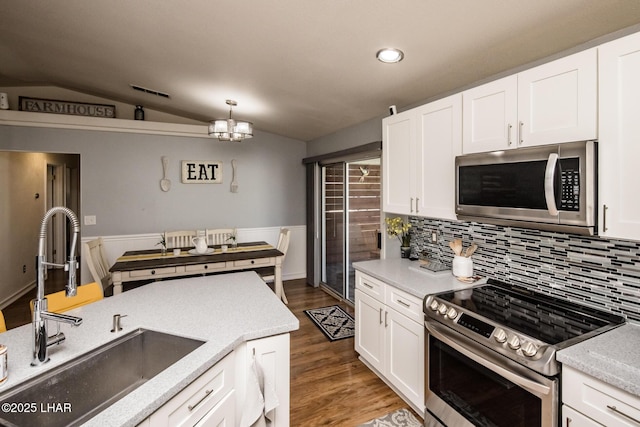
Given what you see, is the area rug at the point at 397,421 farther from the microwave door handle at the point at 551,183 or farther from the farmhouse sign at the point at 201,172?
the farmhouse sign at the point at 201,172

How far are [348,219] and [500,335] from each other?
2936mm

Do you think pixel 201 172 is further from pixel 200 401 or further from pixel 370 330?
pixel 200 401

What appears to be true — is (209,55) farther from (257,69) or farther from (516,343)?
(516,343)

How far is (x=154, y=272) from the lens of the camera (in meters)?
3.48

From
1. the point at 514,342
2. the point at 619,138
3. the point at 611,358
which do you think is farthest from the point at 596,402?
the point at 619,138

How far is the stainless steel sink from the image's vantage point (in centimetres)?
107

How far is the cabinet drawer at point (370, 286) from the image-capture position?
97.3 inches

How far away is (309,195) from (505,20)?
3893mm

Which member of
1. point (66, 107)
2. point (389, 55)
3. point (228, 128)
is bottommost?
point (228, 128)

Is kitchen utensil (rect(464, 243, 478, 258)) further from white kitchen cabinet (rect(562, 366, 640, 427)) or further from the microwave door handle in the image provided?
white kitchen cabinet (rect(562, 366, 640, 427))

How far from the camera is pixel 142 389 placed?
1037 millimetres

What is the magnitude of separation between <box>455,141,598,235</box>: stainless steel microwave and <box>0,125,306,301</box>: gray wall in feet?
12.2

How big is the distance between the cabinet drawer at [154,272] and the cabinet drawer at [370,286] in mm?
2163

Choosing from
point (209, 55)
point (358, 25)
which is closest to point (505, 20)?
point (358, 25)
